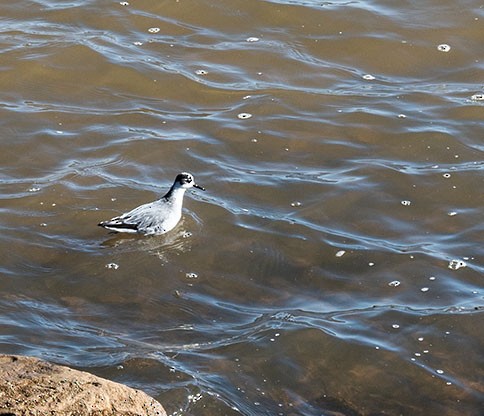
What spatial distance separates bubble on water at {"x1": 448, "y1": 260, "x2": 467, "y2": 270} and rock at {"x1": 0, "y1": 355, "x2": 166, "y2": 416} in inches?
148

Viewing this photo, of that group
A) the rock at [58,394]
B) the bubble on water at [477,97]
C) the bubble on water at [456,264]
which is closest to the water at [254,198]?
the bubble on water at [456,264]

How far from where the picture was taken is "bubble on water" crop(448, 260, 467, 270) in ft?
29.5

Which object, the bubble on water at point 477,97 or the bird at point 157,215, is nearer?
the bird at point 157,215

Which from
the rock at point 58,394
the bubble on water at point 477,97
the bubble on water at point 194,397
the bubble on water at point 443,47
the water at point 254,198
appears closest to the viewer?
the rock at point 58,394

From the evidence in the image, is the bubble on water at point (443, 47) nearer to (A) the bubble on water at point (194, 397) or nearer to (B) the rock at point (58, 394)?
(A) the bubble on water at point (194, 397)

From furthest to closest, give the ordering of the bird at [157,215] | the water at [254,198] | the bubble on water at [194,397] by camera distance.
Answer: the bird at [157,215]
the water at [254,198]
the bubble on water at [194,397]

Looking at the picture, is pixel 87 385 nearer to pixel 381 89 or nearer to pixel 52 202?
pixel 52 202

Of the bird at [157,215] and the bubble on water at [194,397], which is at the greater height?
the bird at [157,215]

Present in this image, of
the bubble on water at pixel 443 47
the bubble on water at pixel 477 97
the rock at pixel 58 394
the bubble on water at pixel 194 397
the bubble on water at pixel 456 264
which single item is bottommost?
the bubble on water at pixel 194 397

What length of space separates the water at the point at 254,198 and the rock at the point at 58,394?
45.7 inches

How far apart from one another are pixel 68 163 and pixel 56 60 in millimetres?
2557

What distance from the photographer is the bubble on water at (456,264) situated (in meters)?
9.00

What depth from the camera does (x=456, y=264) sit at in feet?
Result: 29.7

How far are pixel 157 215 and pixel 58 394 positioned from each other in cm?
404
